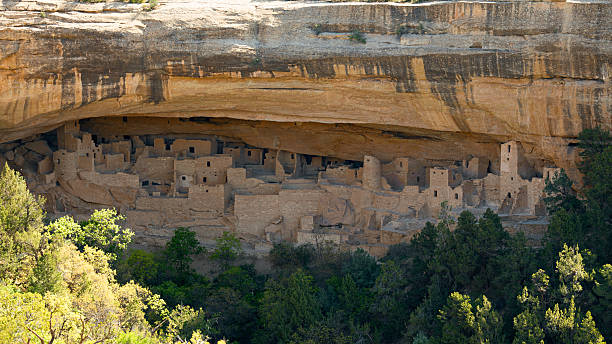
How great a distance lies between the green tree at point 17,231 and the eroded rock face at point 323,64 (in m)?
2.22

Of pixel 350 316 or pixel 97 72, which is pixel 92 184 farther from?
pixel 350 316

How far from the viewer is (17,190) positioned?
21.7 metres

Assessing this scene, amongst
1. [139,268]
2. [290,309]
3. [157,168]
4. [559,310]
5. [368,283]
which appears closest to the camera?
[559,310]

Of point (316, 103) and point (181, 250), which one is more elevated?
point (316, 103)

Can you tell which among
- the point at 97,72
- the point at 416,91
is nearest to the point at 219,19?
the point at 97,72

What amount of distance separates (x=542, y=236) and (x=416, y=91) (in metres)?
4.65

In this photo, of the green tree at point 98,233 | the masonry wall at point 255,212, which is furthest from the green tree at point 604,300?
the green tree at point 98,233

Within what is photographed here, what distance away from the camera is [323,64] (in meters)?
22.7

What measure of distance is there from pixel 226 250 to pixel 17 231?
18.9 ft

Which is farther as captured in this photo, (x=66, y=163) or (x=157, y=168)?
(x=157, y=168)

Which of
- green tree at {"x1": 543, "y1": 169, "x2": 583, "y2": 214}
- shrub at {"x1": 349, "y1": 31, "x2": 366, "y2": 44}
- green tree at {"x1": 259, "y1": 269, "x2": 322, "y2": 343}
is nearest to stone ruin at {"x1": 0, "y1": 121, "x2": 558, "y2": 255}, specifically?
green tree at {"x1": 543, "y1": 169, "x2": 583, "y2": 214}

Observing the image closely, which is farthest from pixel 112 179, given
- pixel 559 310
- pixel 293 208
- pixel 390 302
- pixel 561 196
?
pixel 559 310

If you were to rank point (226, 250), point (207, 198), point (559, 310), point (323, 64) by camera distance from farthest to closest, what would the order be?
point (207, 198)
point (226, 250)
point (323, 64)
point (559, 310)

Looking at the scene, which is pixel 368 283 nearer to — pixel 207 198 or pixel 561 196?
pixel 561 196
